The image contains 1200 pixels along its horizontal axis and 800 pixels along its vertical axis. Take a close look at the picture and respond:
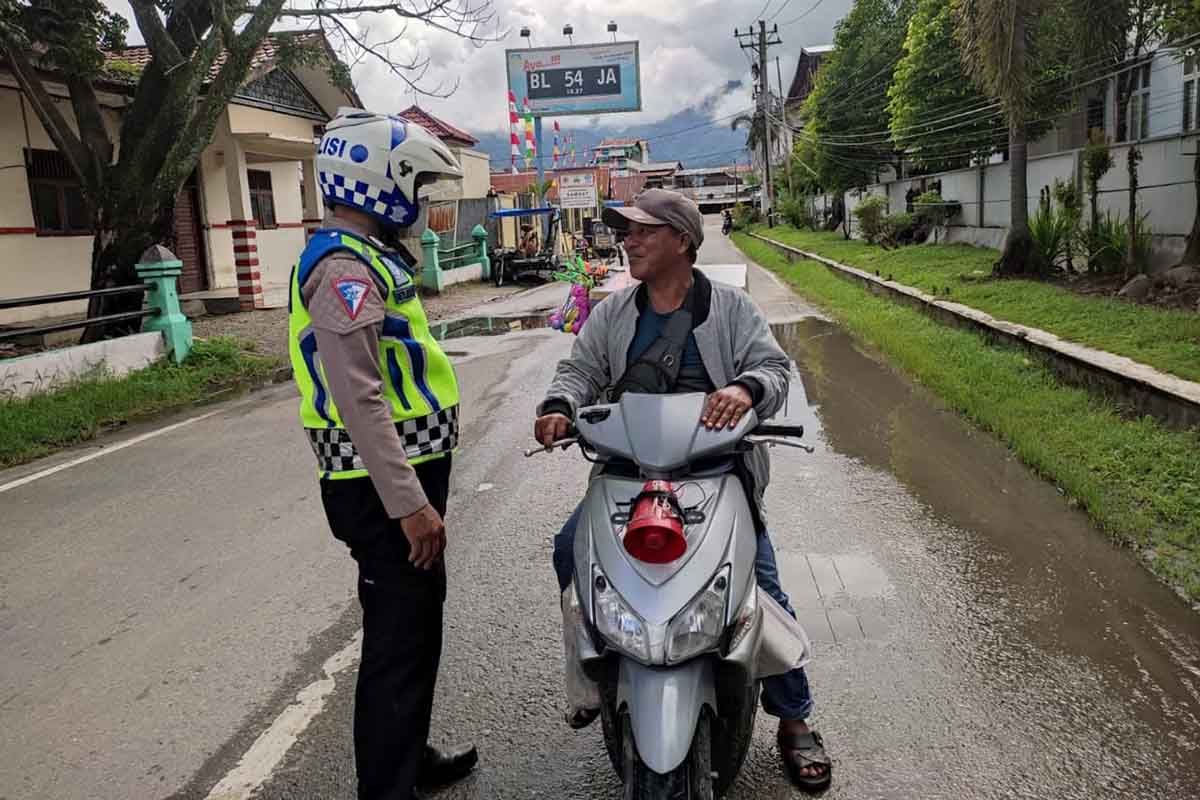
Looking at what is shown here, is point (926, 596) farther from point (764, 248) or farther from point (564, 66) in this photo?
point (564, 66)

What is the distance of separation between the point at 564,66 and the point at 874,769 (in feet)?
131

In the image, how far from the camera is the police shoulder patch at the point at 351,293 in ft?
7.55

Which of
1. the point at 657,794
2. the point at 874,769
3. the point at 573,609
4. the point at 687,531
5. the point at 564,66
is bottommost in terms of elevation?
the point at 874,769

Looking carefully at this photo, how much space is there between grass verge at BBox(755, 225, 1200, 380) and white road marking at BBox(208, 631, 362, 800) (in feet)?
19.7

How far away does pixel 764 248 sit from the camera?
35.5 m

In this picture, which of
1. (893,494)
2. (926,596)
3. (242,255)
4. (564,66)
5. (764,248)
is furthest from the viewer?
(564,66)

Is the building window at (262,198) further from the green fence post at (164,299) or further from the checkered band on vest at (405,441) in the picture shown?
the checkered band on vest at (405,441)

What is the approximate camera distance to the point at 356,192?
2.49 meters

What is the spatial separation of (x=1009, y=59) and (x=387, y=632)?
43.2 feet

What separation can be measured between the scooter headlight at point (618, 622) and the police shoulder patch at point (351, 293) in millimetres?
854

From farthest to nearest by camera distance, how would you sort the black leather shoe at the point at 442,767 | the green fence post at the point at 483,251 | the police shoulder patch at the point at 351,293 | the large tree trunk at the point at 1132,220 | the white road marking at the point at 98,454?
1. the green fence post at the point at 483,251
2. the large tree trunk at the point at 1132,220
3. the white road marking at the point at 98,454
4. the black leather shoe at the point at 442,767
5. the police shoulder patch at the point at 351,293

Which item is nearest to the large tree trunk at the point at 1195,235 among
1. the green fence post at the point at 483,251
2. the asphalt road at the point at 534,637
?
the asphalt road at the point at 534,637

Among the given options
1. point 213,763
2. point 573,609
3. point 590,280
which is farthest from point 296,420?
point 573,609

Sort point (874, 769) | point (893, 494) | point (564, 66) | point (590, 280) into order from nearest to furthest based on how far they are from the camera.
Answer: point (874, 769)
point (893, 494)
point (590, 280)
point (564, 66)
